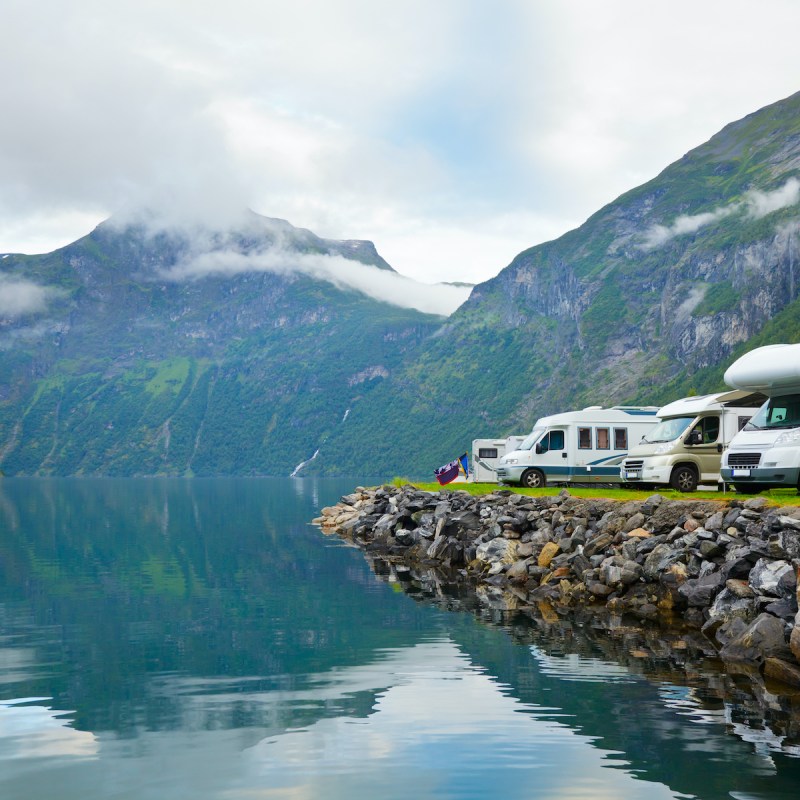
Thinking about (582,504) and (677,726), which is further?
(582,504)

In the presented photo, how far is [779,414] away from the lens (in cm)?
2466

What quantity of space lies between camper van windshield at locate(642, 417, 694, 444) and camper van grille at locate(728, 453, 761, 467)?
7.70 metres

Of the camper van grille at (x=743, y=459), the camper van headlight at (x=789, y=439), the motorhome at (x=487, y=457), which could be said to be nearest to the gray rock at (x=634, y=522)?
the camper van grille at (x=743, y=459)

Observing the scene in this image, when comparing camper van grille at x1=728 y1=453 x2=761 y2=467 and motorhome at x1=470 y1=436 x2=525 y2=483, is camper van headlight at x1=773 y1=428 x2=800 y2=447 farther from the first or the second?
motorhome at x1=470 y1=436 x2=525 y2=483

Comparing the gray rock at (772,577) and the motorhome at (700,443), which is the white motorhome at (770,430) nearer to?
the motorhome at (700,443)

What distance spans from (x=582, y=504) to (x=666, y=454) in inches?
230

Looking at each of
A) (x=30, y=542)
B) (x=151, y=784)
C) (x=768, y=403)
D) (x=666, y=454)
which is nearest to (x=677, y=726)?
(x=151, y=784)

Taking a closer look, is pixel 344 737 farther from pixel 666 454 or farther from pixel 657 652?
pixel 666 454

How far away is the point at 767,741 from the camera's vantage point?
11711mm

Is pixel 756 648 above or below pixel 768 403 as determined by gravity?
below

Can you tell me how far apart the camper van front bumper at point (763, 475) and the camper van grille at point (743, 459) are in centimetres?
11

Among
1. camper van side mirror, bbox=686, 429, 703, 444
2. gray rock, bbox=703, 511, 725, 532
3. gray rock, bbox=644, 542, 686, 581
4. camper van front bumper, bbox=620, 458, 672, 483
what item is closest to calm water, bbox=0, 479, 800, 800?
gray rock, bbox=644, 542, 686, 581

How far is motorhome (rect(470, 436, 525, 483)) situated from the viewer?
62188 mm

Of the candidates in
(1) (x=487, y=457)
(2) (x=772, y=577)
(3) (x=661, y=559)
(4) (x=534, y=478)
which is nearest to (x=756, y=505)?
(3) (x=661, y=559)
